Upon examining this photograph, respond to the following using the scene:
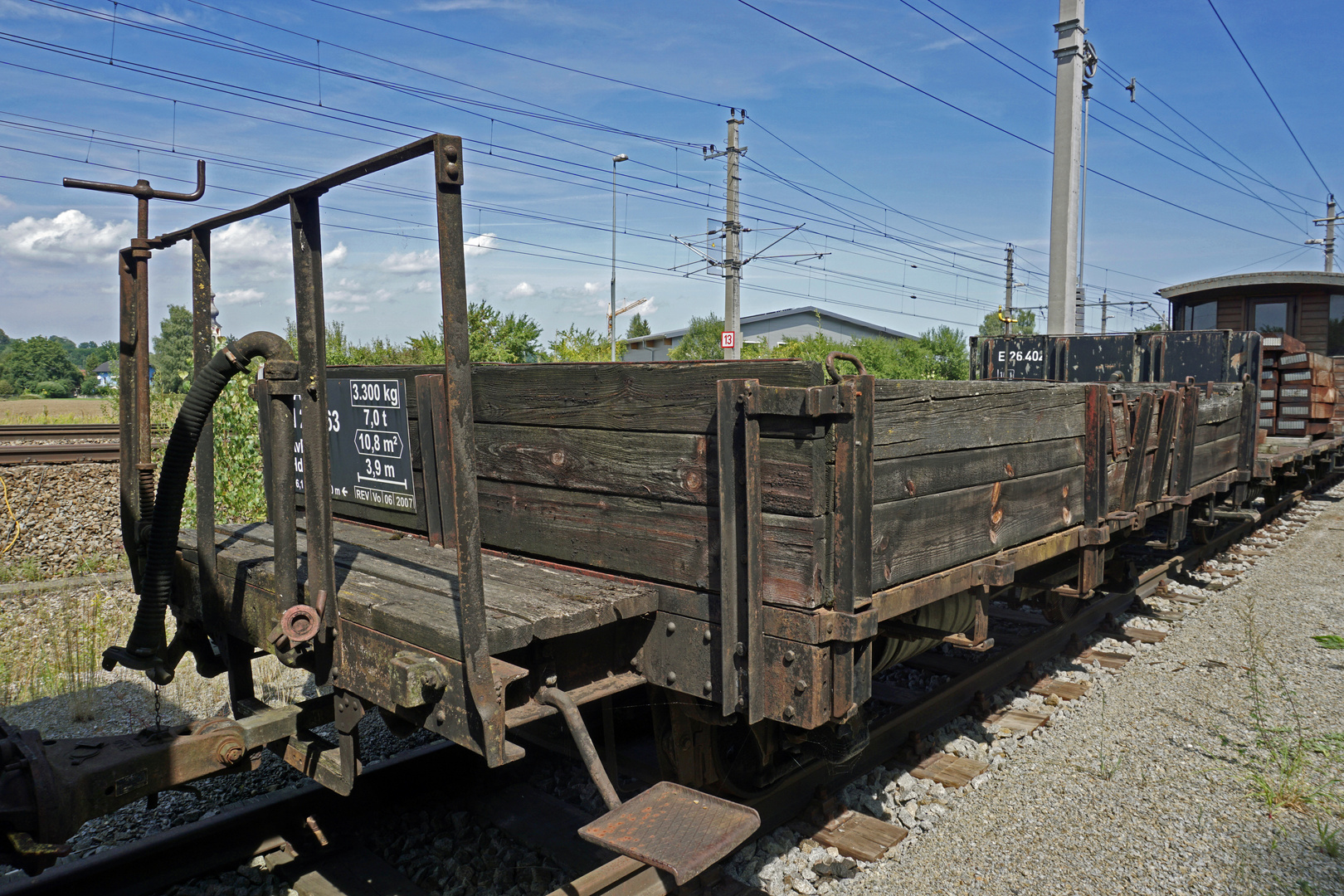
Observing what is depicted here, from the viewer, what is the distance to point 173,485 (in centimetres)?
271

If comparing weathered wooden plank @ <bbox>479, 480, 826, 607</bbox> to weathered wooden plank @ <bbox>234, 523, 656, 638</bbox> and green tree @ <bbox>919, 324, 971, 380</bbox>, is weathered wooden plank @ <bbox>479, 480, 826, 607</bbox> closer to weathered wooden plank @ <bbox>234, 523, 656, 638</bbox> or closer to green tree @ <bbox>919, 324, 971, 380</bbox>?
weathered wooden plank @ <bbox>234, 523, 656, 638</bbox>

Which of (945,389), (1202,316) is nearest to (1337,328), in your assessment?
(1202,316)

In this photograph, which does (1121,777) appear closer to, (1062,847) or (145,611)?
(1062,847)

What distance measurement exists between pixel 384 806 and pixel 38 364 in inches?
4119

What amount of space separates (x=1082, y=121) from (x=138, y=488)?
12.1m

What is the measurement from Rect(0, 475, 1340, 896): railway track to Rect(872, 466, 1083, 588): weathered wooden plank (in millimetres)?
798

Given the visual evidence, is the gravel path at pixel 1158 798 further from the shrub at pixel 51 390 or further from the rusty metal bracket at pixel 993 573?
the shrub at pixel 51 390

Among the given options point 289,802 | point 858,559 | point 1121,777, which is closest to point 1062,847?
point 1121,777

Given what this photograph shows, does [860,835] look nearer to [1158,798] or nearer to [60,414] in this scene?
[1158,798]

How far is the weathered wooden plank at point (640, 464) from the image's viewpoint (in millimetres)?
2400

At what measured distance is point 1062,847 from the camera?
340cm

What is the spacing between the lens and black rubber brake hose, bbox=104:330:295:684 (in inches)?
101

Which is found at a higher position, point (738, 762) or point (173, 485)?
point (173, 485)

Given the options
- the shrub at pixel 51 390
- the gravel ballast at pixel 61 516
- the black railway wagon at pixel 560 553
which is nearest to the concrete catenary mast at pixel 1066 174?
the black railway wagon at pixel 560 553
